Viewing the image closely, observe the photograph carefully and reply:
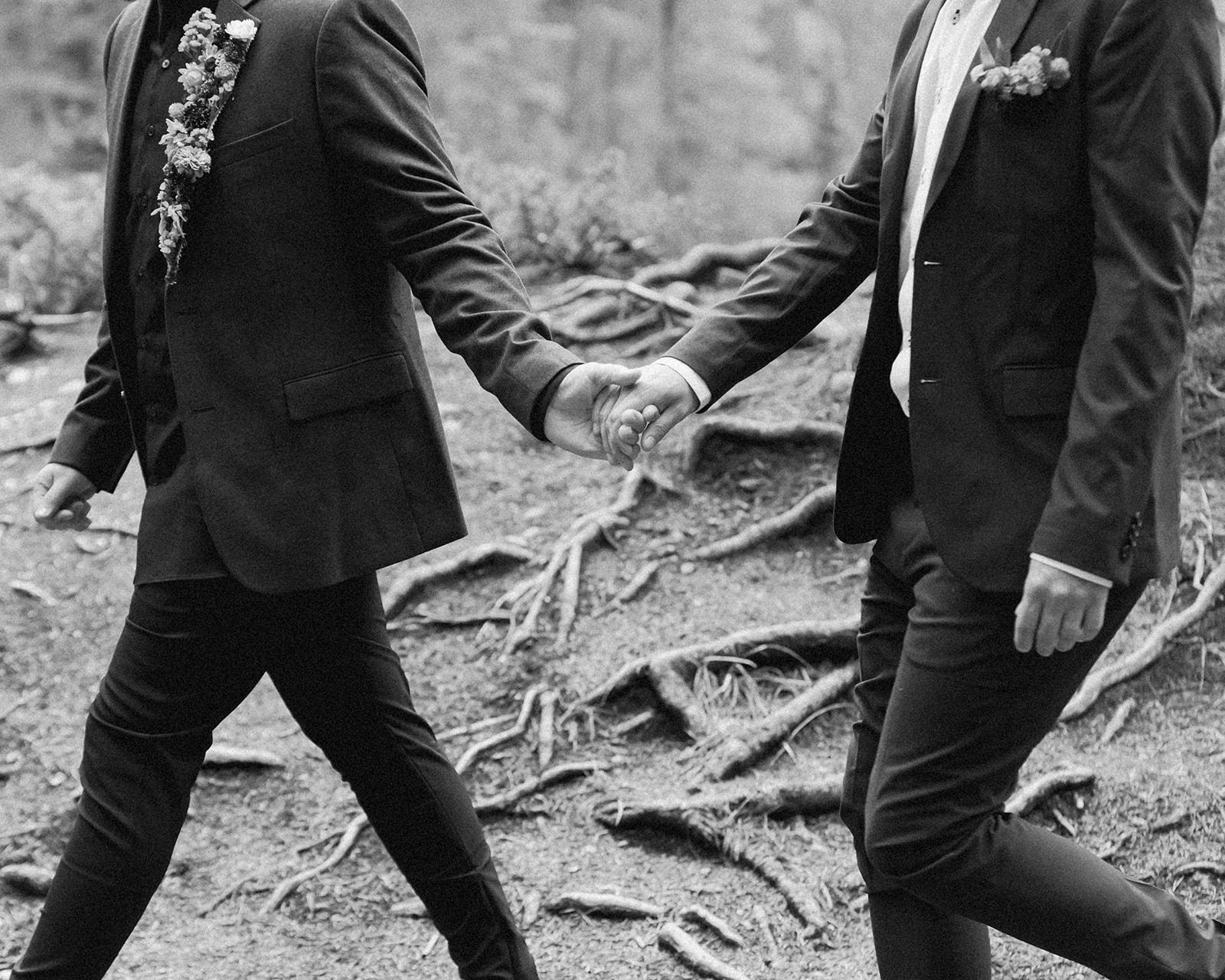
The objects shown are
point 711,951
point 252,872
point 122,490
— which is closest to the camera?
point 711,951

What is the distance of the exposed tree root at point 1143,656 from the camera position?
4.42m

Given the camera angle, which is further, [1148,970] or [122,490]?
[122,490]

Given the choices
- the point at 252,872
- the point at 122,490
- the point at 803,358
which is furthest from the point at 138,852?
the point at 803,358

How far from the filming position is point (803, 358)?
6.78 metres

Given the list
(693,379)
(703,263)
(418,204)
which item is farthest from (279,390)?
(703,263)

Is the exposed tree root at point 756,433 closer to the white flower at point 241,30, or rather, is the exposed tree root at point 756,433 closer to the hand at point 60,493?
the hand at point 60,493

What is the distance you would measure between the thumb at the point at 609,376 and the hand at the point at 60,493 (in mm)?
1221

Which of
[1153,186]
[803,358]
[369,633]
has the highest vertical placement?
[1153,186]

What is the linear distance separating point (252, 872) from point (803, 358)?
3.74m

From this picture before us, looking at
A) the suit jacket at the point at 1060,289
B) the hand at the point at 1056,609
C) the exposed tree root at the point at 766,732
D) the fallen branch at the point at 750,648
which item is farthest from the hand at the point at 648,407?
the fallen branch at the point at 750,648

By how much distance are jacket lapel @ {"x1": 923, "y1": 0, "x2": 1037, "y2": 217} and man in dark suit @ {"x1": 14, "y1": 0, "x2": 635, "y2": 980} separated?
0.76 meters

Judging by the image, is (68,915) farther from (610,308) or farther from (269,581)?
(610,308)

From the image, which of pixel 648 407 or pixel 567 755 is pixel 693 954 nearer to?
pixel 567 755

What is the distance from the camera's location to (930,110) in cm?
256
